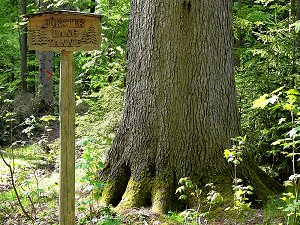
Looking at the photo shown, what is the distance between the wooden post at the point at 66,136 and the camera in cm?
399

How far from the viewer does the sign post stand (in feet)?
13.0

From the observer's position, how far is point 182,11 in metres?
5.19

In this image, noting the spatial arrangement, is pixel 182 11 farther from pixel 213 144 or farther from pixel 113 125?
pixel 113 125

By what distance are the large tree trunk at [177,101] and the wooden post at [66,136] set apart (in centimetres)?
131

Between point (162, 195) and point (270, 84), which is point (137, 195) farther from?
point (270, 84)

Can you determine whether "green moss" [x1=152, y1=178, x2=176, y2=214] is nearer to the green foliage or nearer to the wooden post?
the wooden post

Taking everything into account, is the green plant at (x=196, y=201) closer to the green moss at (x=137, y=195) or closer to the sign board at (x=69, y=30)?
the green moss at (x=137, y=195)

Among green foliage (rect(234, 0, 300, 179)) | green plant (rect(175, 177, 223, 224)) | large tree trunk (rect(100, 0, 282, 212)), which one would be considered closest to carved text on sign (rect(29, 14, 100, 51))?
large tree trunk (rect(100, 0, 282, 212))

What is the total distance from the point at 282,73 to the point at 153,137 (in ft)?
10.3

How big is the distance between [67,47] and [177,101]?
168 cm

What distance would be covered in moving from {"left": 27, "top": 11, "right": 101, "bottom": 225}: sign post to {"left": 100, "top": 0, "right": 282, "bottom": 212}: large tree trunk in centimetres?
135

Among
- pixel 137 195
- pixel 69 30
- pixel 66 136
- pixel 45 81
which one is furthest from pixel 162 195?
pixel 45 81

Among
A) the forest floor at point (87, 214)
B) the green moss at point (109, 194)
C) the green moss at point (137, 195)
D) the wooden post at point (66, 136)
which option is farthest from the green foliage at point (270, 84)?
the wooden post at point (66, 136)

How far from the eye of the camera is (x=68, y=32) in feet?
13.1
